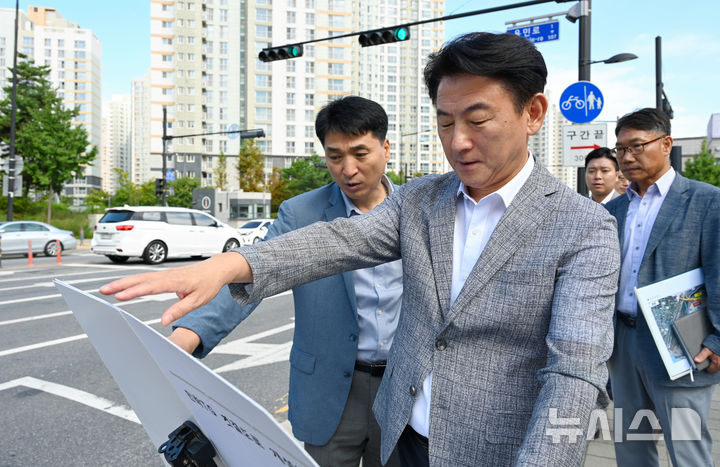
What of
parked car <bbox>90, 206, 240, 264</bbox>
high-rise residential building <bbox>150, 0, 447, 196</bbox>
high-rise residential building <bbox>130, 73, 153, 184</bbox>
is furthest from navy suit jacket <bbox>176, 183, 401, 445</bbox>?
high-rise residential building <bbox>130, 73, 153, 184</bbox>

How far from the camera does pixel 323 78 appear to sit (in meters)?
69.2

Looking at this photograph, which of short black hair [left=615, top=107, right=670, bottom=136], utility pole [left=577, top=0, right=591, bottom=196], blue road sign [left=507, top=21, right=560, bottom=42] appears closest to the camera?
short black hair [left=615, top=107, right=670, bottom=136]

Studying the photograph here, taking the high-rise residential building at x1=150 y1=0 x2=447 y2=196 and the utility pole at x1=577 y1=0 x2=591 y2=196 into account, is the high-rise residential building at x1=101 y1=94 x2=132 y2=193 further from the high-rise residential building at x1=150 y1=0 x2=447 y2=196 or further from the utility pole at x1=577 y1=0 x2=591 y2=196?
the utility pole at x1=577 y1=0 x2=591 y2=196

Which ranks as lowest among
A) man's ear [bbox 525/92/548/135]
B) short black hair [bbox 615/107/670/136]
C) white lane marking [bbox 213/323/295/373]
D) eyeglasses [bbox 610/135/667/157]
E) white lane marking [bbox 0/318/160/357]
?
white lane marking [bbox 213/323/295/373]

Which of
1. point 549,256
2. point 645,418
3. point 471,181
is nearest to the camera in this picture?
point 549,256

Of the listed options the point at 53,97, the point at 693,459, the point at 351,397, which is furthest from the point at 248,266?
the point at 53,97

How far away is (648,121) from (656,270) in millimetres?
882

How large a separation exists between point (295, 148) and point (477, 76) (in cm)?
6883

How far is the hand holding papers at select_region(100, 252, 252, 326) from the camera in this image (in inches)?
→ 35.9

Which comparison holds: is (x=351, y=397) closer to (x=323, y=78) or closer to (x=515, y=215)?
(x=515, y=215)

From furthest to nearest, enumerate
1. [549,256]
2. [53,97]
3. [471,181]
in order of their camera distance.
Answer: [53,97], [471,181], [549,256]

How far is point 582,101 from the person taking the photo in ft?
25.8

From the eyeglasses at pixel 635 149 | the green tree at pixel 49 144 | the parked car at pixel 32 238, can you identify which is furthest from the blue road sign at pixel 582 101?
the green tree at pixel 49 144

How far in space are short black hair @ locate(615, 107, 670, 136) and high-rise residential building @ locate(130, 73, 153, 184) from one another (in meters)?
144
